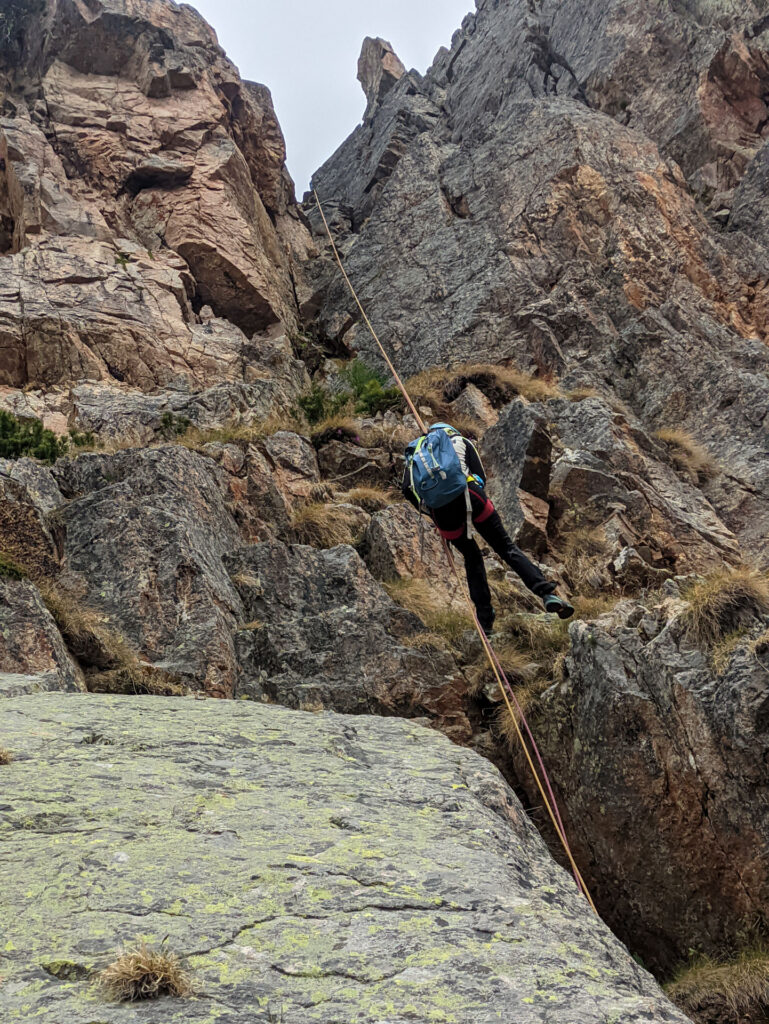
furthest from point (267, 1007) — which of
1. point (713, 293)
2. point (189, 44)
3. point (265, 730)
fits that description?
point (189, 44)

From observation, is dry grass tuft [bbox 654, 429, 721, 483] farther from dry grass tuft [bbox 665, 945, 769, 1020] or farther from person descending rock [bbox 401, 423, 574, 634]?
dry grass tuft [bbox 665, 945, 769, 1020]

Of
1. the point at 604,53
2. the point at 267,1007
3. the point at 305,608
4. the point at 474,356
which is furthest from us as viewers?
the point at 604,53

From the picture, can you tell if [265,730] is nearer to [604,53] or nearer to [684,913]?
[684,913]

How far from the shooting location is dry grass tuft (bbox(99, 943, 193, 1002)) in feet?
8.59

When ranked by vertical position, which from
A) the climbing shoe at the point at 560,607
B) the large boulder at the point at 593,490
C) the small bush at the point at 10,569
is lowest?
the small bush at the point at 10,569

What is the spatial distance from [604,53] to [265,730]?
32.2 meters

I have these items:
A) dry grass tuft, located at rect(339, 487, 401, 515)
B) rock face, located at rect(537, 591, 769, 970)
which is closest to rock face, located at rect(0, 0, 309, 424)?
dry grass tuft, located at rect(339, 487, 401, 515)

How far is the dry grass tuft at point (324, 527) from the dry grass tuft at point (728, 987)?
6.61 m

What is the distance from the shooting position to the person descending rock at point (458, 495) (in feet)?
26.2

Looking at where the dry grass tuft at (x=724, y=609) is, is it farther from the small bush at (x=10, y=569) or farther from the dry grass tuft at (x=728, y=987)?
the small bush at (x=10, y=569)

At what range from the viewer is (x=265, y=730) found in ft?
19.3

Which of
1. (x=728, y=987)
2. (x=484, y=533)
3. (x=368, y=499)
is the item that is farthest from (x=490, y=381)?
(x=728, y=987)

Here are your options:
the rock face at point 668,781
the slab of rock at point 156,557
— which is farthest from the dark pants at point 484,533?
the slab of rock at point 156,557

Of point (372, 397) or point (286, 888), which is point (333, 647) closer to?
point (286, 888)
